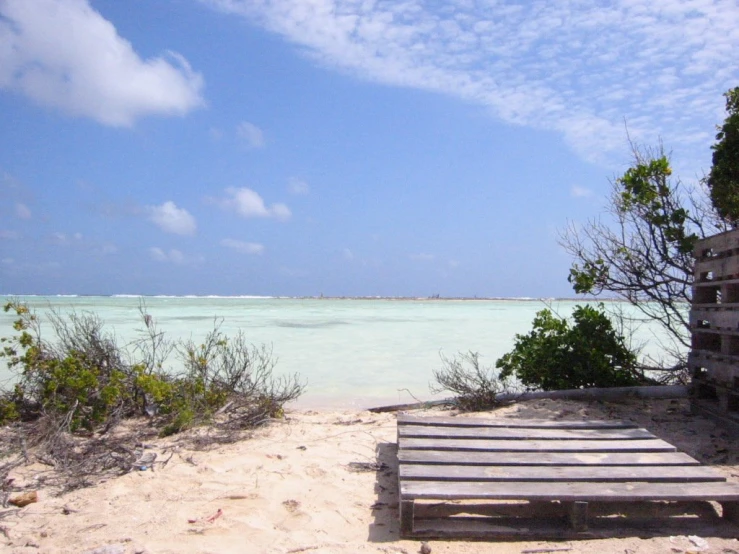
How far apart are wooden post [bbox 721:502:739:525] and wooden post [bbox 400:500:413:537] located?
6.15 ft

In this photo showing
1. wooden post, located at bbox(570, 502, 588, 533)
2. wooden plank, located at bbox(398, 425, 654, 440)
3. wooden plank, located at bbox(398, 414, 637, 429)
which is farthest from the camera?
wooden plank, located at bbox(398, 414, 637, 429)

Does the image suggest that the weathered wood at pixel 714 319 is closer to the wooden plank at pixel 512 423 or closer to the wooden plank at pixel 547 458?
the wooden plank at pixel 512 423

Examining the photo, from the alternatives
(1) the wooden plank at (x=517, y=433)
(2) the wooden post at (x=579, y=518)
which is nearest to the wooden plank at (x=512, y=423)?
(1) the wooden plank at (x=517, y=433)

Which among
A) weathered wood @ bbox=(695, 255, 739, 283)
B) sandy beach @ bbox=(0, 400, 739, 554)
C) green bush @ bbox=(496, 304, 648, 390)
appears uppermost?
weathered wood @ bbox=(695, 255, 739, 283)

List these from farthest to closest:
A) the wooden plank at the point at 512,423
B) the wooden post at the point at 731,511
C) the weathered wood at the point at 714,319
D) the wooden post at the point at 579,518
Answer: the weathered wood at the point at 714,319 < the wooden plank at the point at 512,423 < the wooden post at the point at 731,511 < the wooden post at the point at 579,518

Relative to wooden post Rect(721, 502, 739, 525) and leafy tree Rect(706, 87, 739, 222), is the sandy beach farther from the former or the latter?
leafy tree Rect(706, 87, 739, 222)

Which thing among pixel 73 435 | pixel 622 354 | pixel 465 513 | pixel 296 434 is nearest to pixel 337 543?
pixel 465 513

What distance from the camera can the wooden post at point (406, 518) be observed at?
130 inches

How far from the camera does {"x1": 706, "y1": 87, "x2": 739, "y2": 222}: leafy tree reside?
5.79 meters

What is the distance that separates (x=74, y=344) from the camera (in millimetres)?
6297

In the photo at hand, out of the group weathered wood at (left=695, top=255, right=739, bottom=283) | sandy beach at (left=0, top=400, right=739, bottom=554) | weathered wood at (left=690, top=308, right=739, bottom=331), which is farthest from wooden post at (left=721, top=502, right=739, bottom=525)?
weathered wood at (left=695, top=255, right=739, bottom=283)

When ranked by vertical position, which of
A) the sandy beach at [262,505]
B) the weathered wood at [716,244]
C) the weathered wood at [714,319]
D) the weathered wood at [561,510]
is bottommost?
the sandy beach at [262,505]

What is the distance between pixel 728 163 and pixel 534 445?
371cm

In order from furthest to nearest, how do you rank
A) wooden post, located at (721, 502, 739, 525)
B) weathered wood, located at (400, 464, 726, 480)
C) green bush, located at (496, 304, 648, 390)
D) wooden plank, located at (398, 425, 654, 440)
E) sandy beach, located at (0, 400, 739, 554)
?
green bush, located at (496, 304, 648, 390) → wooden plank, located at (398, 425, 654, 440) → weathered wood, located at (400, 464, 726, 480) → wooden post, located at (721, 502, 739, 525) → sandy beach, located at (0, 400, 739, 554)
